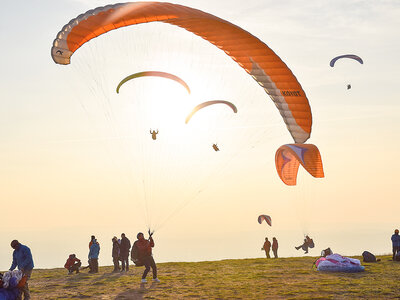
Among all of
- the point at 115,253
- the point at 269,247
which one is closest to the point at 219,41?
the point at 115,253

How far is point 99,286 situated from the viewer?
17.7 meters

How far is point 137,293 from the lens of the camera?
619 inches

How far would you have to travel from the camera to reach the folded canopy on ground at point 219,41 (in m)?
17.8

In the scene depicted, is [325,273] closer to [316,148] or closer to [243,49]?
[316,148]

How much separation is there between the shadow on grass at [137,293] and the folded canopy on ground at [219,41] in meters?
8.02

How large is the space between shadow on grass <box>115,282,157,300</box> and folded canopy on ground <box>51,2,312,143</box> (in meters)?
8.02

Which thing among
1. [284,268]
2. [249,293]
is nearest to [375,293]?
[249,293]

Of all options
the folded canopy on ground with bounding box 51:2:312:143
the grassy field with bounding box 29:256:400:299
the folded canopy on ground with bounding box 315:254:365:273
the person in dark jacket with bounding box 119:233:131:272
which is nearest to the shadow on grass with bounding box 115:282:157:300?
the grassy field with bounding box 29:256:400:299

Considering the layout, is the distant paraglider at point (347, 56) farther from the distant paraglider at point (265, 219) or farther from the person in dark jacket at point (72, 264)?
the person in dark jacket at point (72, 264)

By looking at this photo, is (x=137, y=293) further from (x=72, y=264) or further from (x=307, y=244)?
(x=307, y=244)

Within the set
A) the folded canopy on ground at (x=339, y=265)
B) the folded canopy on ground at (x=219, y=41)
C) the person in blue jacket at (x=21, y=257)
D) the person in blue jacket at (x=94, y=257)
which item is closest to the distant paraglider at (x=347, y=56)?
the folded canopy on ground at (x=219, y=41)

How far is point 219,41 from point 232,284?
965 centimetres

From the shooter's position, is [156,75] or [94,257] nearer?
[156,75]

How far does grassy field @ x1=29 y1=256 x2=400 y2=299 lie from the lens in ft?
49.6
